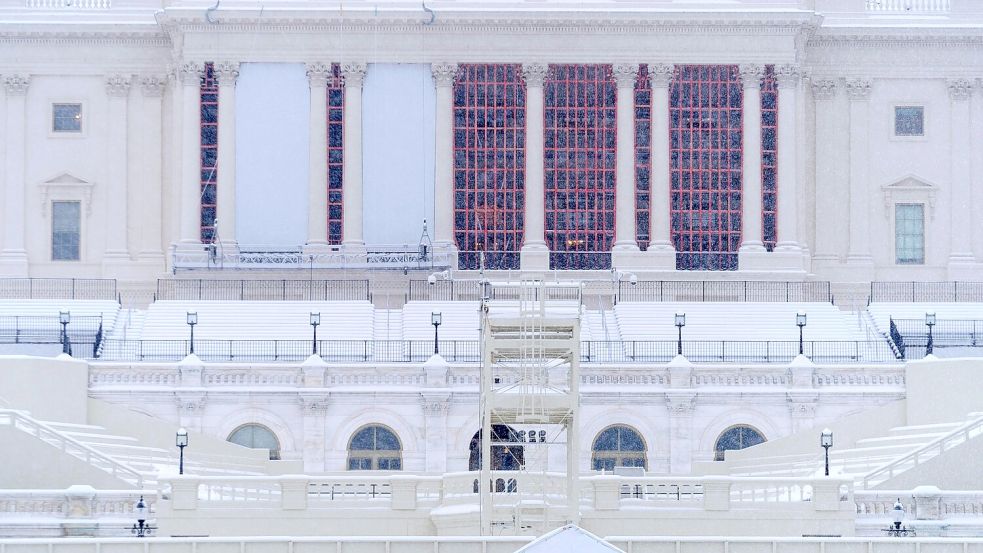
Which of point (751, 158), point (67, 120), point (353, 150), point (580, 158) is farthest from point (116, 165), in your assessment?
point (751, 158)

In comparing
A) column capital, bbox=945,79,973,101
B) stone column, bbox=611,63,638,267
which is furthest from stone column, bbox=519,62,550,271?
column capital, bbox=945,79,973,101

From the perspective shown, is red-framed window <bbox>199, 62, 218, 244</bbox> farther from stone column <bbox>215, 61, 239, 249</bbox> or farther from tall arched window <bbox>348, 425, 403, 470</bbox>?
tall arched window <bbox>348, 425, 403, 470</bbox>

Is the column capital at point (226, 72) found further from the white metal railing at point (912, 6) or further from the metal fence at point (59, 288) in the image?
the white metal railing at point (912, 6)

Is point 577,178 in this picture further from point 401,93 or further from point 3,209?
point 3,209

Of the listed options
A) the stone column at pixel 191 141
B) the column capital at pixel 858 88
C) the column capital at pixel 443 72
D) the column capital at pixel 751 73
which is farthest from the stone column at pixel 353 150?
the column capital at pixel 858 88

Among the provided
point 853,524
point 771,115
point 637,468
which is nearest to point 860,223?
point 771,115

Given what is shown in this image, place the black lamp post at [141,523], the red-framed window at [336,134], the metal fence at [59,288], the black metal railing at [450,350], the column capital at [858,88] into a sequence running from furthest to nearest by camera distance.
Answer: the column capital at [858,88], the red-framed window at [336,134], the metal fence at [59,288], the black metal railing at [450,350], the black lamp post at [141,523]
